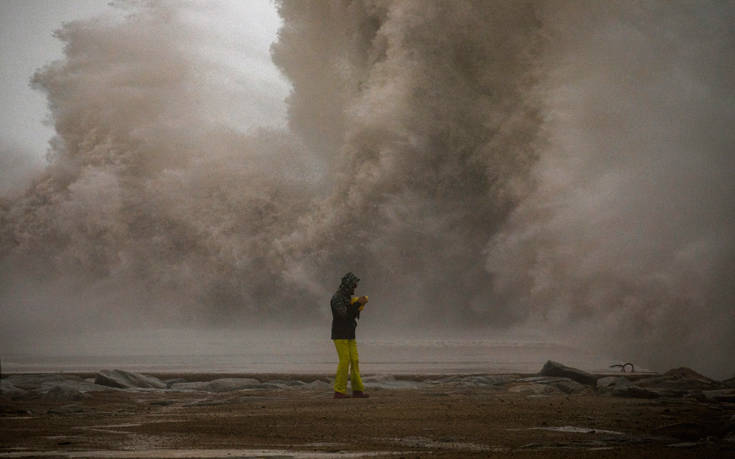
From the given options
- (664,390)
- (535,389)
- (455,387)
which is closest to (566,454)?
(664,390)

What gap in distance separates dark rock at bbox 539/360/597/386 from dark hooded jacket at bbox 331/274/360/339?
162 inches

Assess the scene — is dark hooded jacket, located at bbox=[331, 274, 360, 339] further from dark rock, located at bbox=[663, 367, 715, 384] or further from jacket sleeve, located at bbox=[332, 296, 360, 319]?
dark rock, located at bbox=[663, 367, 715, 384]

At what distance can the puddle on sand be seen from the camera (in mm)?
6043

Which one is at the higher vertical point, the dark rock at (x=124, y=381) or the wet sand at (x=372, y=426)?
the dark rock at (x=124, y=381)

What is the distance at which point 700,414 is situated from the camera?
8836 millimetres

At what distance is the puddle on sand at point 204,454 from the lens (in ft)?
19.8

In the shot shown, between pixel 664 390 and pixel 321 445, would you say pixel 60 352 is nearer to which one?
pixel 664 390

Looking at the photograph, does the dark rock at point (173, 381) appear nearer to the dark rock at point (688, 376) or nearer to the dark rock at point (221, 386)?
the dark rock at point (221, 386)

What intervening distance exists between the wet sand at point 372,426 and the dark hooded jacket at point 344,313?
0.81 meters

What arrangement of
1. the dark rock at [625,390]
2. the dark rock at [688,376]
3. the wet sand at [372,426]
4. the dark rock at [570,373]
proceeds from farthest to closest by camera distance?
the dark rock at [570,373] < the dark rock at [688,376] < the dark rock at [625,390] < the wet sand at [372,426]

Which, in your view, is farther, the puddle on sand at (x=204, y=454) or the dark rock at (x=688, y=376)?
the dark rock at (x=688, y=376)

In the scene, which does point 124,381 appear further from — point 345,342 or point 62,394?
point 345,342

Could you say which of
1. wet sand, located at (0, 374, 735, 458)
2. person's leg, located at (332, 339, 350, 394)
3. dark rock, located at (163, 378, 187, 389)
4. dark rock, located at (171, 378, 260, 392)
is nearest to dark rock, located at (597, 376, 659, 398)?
wet sand, located at (0, 374, 735, 458)

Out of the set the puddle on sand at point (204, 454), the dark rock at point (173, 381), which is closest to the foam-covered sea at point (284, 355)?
the dark rock at point (173, 381)
